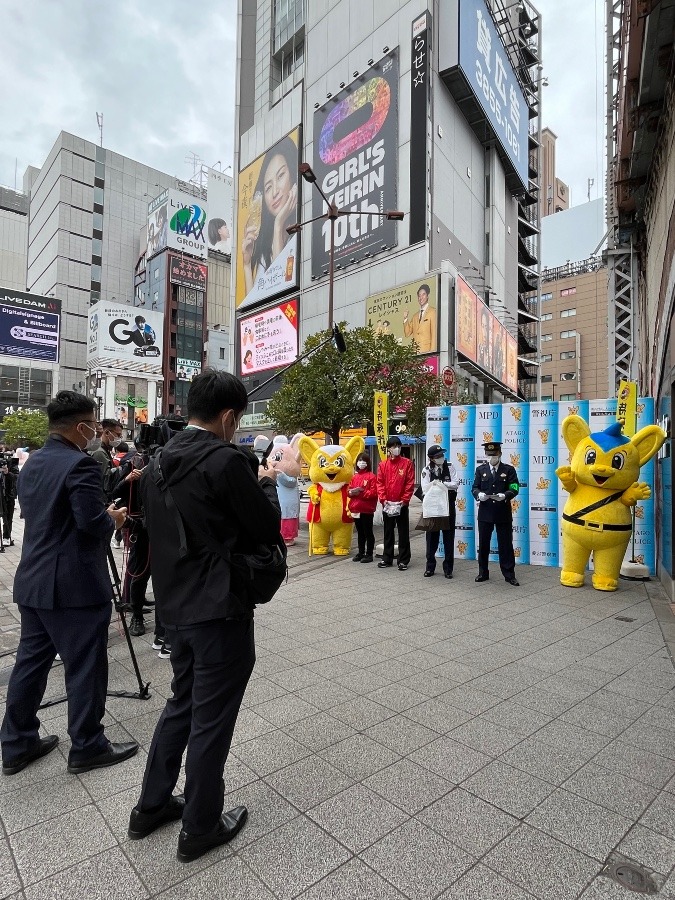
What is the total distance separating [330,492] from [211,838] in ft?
22.7

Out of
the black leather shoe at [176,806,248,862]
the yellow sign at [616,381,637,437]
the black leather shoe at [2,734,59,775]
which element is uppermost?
the yellow sign at [616,381,637,437]

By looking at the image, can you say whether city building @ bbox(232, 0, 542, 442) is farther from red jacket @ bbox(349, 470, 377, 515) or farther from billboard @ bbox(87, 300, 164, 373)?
billboard @ bbox(87, 300, 164, 373)

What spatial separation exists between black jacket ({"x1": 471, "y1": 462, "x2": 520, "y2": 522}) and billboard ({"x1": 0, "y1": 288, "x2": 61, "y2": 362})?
54399 mm

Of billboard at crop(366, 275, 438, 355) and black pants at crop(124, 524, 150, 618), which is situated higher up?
billboard at crop(366, 275, 438, 355)

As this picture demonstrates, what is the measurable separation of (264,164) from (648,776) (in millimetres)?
40532

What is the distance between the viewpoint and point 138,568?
515 centimetres

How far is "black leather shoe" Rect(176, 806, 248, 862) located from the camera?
2.06m

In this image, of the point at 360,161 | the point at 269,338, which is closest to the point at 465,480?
the point at 360,161

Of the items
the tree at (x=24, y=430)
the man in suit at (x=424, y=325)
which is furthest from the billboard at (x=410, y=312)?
the tree at (x=24, y=430)

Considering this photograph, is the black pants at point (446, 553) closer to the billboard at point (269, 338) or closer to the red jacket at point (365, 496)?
the red jacket at point (365, 496)

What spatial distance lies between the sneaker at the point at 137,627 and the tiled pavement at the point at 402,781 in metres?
0.27

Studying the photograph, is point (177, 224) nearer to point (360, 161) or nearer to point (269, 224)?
point (269, 224)

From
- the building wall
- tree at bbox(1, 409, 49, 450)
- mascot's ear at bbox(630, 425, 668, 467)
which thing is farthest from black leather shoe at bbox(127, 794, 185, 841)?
the building wall

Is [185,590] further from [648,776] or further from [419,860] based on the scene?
[648,776]
